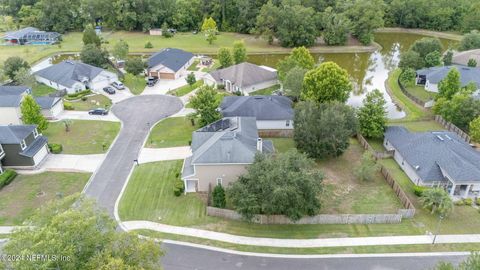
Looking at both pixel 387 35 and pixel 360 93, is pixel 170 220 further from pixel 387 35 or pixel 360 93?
pixel 387 35

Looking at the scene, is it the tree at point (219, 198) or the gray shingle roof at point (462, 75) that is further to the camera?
the gray shingle roof at point (462, 75)

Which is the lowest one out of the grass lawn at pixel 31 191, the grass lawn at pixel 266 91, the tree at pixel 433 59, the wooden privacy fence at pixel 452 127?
the grass lawn at pixel 31 191

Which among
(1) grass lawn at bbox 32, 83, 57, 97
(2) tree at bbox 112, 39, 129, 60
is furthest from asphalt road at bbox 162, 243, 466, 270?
(2) tree at bbox 112, 39, 129, 60

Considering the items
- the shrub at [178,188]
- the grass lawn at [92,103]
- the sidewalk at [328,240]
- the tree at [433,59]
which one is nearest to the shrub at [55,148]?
the grass lawn at [92,103]

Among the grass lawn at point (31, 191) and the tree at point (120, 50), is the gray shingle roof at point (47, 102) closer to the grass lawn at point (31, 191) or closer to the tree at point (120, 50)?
the grass lawn at point (31, 191)

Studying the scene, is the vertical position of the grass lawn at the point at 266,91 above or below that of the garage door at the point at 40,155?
above

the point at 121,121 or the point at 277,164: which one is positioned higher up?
the point at 277,164

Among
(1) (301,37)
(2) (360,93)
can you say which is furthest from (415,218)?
(1) (301,37)

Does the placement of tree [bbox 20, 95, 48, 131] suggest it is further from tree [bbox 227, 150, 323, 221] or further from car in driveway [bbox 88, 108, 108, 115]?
tree [bbox 227, 150, 323, 221]
